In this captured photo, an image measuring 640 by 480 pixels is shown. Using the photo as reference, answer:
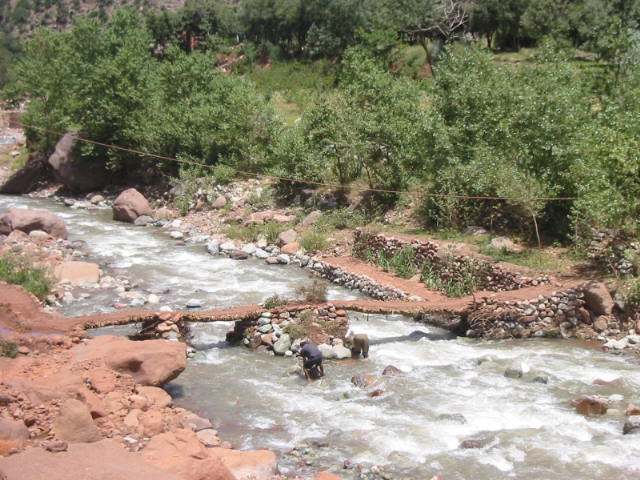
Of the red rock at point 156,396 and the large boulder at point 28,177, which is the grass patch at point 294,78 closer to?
the large boulder at point 28,177

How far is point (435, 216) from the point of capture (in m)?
19.1

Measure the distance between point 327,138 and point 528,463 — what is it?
1677 cm

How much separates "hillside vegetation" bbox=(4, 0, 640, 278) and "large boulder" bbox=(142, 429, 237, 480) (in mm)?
9923

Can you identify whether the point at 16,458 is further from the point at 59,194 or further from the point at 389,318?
the point at 59,194

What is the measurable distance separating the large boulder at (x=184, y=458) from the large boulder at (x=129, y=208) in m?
18.9

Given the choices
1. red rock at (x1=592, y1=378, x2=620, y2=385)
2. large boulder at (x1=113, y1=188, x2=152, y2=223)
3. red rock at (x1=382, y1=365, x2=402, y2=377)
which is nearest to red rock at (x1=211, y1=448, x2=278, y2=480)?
red rock at (x1=382, y1=365, x2=402, y2=377)

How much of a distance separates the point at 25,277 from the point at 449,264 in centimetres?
1013

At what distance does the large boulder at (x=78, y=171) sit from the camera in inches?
1260

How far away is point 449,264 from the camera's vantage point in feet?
53.7

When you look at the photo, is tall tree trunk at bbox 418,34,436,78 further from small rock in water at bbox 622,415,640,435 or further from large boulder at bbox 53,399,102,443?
large boulder at bbox 53,399,102,443

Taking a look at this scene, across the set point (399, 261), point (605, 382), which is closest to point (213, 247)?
→ point (399, 261)

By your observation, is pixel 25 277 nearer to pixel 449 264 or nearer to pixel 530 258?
pixel 449 264

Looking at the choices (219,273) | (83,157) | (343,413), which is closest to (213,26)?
(83,157)

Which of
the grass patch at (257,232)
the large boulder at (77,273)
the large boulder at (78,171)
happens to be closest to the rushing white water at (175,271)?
the large boulder at (77,273)
